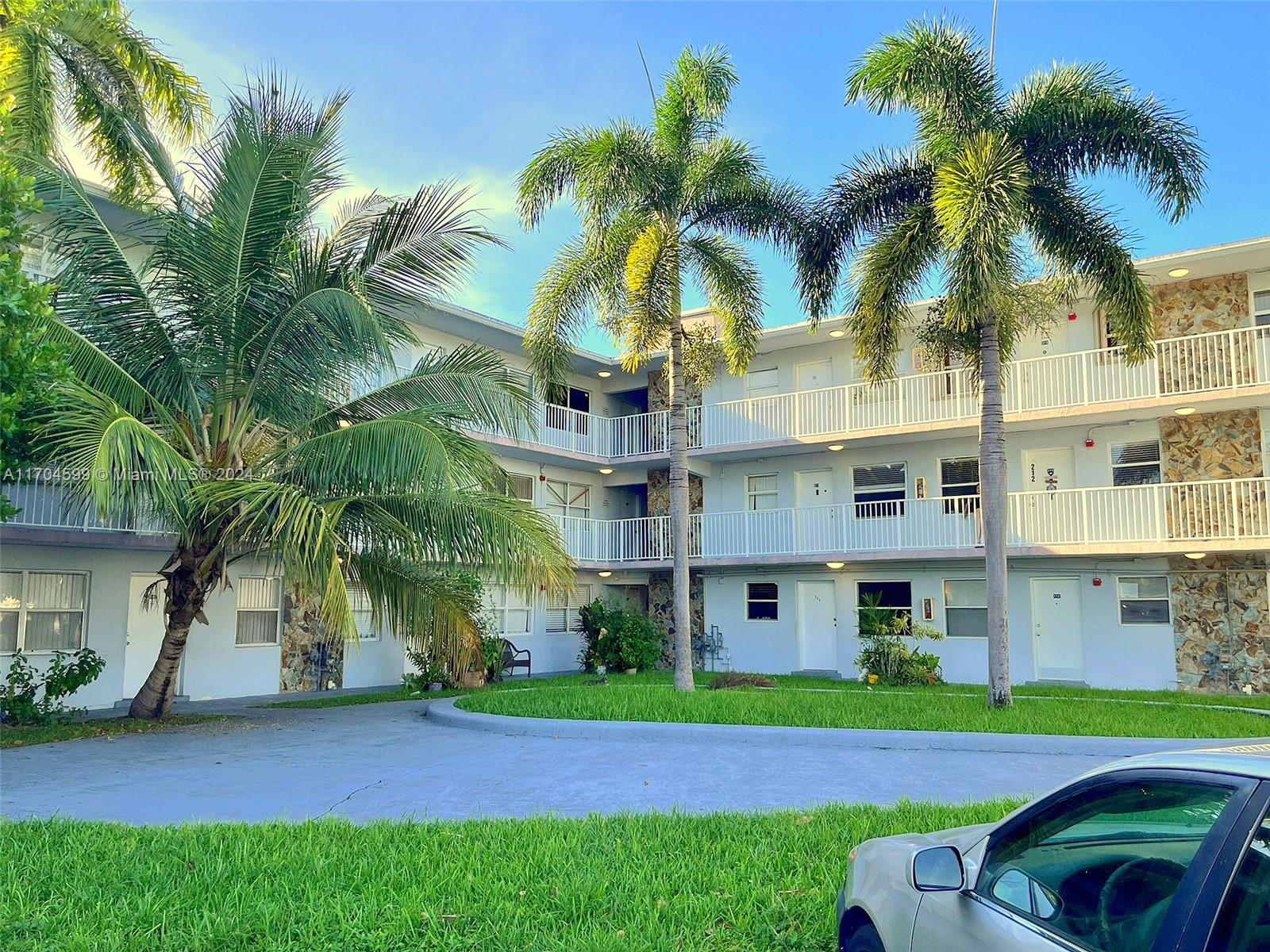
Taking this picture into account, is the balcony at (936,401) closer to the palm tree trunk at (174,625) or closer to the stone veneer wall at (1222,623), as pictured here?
the stone veneer wall at (1222,623)

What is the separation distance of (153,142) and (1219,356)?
17960mm

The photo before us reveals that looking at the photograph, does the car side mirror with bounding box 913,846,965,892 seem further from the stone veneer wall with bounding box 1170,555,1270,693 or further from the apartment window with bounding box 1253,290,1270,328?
the apartment window with bounding box 1253,290,1270,328

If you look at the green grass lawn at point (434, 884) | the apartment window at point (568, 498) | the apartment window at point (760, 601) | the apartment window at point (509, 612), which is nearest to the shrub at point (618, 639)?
the apartment window at point (509, 612)

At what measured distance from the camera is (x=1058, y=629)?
20141 millimetres

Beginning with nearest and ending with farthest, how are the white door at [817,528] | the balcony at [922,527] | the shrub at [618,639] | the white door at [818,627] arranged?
the balcony at [922,527]
the white door at [817,528]
the shrub at [618,639]
the white door at [818,627]

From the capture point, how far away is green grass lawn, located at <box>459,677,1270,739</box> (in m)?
11.5

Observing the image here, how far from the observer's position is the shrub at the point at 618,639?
22.7 m

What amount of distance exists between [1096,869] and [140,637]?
57.8ft

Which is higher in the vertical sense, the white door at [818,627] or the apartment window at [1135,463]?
the apartment window at [1135,463]

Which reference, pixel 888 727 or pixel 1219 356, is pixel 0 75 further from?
pixel 1219 356

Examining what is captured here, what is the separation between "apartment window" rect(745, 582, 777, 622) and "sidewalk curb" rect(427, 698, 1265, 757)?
473 inches

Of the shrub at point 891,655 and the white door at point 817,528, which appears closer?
the shrub at point 891,655

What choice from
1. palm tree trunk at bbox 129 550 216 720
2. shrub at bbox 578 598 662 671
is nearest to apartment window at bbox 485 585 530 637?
shrub at bbox 578 598 662 671

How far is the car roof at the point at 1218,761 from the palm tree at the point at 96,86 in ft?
40.6
